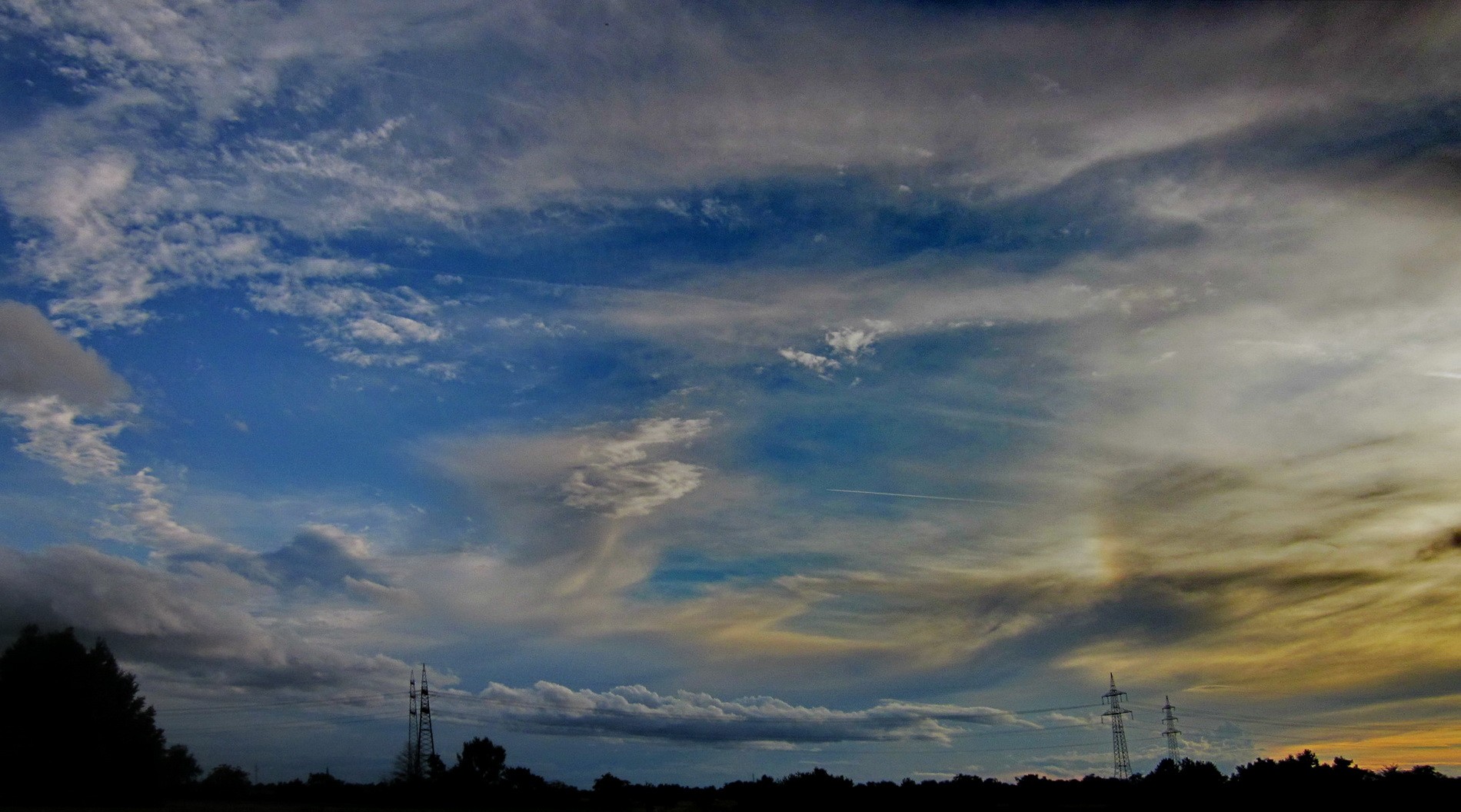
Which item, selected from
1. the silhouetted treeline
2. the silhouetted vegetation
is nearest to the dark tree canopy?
the silhouetted vegetation

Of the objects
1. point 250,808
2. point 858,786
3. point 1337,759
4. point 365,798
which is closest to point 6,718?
point 250,808

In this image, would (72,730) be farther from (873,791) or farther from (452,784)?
(873,791)

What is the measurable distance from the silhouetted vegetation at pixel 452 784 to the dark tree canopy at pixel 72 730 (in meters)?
0.13

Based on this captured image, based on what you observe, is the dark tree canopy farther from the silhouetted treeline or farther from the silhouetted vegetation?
the silhouetted treeline

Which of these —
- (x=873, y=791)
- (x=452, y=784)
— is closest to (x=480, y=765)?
(x=452, y=784)

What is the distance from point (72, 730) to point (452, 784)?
70.0 m

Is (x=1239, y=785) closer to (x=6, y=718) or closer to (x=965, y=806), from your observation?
(x=965, y=806)

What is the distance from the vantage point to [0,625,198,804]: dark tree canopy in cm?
11662

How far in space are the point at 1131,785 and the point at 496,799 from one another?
98617 mm

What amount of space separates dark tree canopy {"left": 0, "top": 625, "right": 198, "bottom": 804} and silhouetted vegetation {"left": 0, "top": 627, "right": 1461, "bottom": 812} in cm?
13

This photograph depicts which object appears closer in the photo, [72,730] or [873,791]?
[72,730]

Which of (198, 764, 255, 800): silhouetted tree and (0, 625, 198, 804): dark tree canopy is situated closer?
(0, 625, 198, 804): dark tree canopy

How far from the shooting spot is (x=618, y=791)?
579 ft

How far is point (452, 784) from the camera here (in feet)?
586
